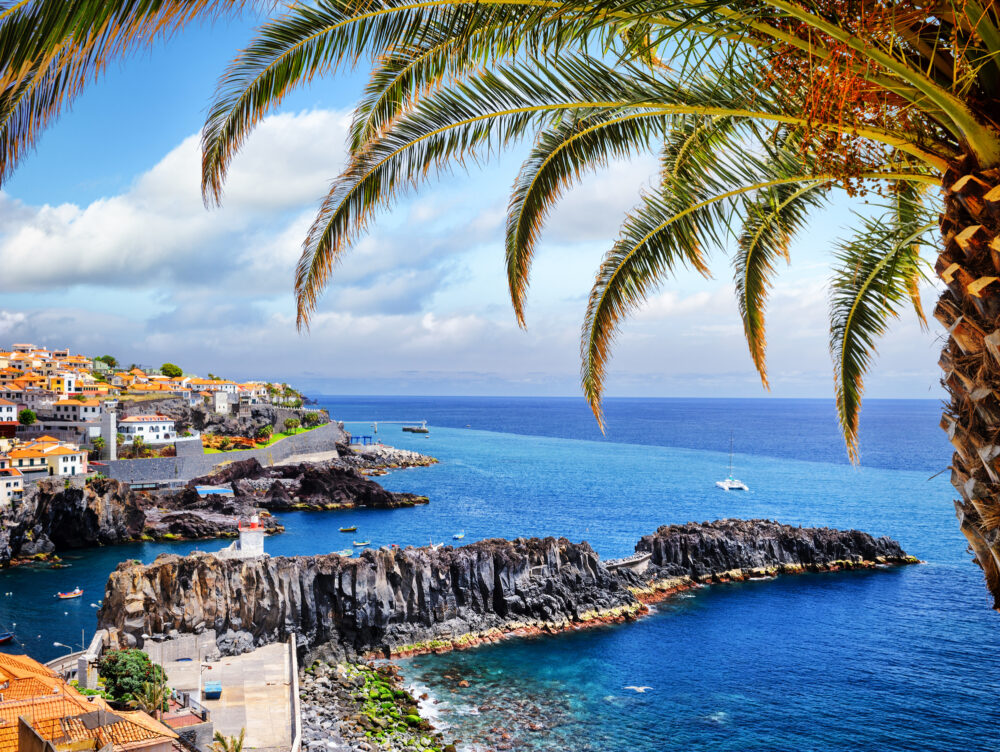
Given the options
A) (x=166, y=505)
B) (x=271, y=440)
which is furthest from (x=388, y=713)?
(x=271, y=440)

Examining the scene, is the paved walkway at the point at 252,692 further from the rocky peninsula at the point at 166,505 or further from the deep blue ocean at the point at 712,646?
the rocky peninsula at the point at 166,505

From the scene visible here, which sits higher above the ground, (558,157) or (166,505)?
(558,157)

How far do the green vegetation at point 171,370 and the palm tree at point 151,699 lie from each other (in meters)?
104

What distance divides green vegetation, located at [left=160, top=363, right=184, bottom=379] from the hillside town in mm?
12656

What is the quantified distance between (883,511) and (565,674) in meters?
49.5

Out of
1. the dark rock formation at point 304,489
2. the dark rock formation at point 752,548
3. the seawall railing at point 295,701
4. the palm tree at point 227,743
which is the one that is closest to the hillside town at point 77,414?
the dark rock formation at point 304,489

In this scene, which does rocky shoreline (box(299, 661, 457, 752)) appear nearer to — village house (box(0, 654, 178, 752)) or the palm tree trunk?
village house (box(0, 654, 178, 752))

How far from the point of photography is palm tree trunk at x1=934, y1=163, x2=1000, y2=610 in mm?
2740

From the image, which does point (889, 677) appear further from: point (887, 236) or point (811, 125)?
point (811, 125)

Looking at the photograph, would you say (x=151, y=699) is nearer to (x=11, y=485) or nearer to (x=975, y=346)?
(x=975, y=346)

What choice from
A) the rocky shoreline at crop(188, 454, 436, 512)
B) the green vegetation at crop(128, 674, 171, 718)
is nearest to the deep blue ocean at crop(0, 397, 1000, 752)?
the rocky shoreline at crop(188, 454, 436, 512)

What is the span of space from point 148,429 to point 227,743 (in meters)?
55.1

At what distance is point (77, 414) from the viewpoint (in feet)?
210

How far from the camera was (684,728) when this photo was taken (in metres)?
21.3
